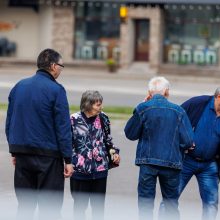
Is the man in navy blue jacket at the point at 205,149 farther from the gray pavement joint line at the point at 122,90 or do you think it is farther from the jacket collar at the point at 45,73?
the gray pavement joint line at the point at 122,90

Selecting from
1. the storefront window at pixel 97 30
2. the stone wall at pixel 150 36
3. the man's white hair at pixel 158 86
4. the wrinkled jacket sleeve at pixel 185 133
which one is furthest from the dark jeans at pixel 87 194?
the storefront window at pixel 97 30

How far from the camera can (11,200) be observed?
11.0 m

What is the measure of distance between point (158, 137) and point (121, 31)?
3409 centimetres

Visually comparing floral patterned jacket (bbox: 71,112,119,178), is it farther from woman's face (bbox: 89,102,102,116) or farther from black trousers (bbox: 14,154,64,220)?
black trousers (bbox: 14,154,64,220)

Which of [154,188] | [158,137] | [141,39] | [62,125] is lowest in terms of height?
[141,39]

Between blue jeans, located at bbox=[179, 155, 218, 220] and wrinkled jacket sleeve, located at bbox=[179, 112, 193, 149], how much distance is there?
1.94 ft

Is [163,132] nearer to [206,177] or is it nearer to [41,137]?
[206,177]

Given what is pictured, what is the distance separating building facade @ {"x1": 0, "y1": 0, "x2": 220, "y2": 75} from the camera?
42.4 m

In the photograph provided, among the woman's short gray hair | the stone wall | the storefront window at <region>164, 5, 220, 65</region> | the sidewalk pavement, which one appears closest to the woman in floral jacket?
the woman's short gray hair

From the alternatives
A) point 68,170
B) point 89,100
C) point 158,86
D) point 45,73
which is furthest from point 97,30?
point 68,170

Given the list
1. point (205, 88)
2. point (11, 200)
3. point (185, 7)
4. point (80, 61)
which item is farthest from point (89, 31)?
point (11, 200)

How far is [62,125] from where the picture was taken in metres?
8.55

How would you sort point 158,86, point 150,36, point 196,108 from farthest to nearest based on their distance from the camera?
point 150,36, point 196,108, point 158,86

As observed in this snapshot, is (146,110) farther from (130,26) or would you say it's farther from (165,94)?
(130,26)
